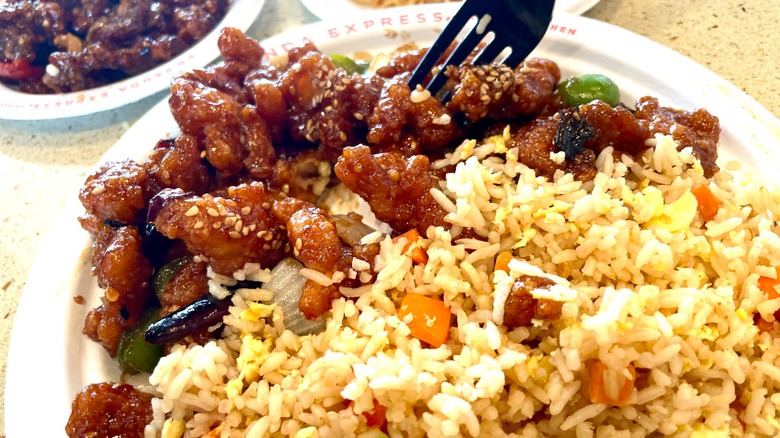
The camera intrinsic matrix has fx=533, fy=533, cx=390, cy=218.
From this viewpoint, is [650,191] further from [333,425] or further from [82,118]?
[82,118]

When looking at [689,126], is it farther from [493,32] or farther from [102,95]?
[102,95]

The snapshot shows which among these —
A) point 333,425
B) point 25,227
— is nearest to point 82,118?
point 25,227

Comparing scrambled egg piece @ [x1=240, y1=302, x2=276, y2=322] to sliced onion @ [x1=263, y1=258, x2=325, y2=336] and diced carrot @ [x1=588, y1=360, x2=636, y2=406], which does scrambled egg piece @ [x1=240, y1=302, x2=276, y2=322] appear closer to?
sliced onion @ [x1=263, y1=258, x2=325, y2=336]

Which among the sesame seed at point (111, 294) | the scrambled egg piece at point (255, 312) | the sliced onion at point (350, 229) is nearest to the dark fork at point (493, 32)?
the sliced onion at point (350, 229)

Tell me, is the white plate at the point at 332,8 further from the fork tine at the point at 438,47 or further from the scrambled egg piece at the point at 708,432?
the scrambled egg piece at the point at 708,432

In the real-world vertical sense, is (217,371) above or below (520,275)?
below

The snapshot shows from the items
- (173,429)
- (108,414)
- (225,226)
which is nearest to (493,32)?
(225,226)

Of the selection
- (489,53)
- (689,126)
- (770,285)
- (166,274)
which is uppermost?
(489,53)

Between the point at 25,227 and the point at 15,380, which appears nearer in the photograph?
the point at 15,380
